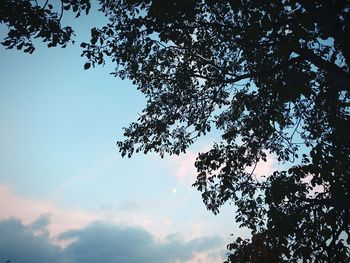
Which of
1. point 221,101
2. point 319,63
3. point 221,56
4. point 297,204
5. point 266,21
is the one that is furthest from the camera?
point 221,101

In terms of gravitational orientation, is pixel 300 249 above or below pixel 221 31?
below

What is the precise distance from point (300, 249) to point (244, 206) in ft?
9.29

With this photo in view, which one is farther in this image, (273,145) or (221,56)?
(273,145)

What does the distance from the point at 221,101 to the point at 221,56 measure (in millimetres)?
1736

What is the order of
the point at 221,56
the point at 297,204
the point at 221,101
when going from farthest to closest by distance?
the point at 221,101 < the point at 221,56 < the point at 297,204

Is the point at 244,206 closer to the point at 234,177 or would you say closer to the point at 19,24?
the point at 234,177

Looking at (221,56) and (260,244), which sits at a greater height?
(221,56)

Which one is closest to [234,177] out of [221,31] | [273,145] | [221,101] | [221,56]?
[273,145]

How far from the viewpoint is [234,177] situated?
1035cm

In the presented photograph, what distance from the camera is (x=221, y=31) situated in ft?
29.8

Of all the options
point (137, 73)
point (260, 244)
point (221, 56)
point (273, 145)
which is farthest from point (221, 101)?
point (260, 244)

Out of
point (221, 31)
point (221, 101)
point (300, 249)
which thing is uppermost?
point (221, 31)

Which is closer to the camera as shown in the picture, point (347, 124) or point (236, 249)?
point (347, 124)

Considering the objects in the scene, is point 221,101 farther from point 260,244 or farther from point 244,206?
point 260,244
